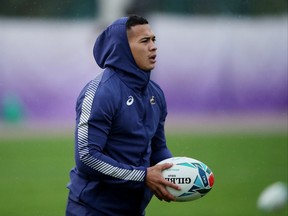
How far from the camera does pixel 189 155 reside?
14.5 metres

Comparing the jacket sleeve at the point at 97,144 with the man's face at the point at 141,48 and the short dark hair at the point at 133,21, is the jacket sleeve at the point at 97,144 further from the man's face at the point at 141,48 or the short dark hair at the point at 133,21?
the short dark hair at the point at 133,21

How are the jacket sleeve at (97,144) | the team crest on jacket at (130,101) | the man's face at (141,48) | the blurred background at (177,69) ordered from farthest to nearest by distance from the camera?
the blurred background at (177,69), the man's face at (141,48), the team crest on jacket at (130,101), the jacket sleeve at (97,144)

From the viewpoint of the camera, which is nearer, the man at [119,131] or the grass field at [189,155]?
the man at [119,131]

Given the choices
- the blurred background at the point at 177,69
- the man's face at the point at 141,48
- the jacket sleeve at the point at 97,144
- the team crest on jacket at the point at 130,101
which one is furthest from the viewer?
the blurred background at the point at 177,69

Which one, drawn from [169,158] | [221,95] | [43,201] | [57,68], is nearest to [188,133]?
[221,95]

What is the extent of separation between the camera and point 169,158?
5.96 metres

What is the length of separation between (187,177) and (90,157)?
2.32 ft

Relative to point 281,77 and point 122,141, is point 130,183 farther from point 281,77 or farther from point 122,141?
point 281,77

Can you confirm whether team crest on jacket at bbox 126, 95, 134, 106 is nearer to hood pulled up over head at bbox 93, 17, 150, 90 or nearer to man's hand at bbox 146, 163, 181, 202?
hood pulled up over head at bbox 93, 17, 150, 90

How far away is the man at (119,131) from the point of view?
5.47 meters

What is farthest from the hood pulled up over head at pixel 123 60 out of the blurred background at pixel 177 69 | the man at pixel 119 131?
the blurred background at pixel 177 69

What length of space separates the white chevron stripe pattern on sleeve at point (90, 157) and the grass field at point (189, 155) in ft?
13.5

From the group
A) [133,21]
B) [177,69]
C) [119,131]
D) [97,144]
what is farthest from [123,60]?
[177,69]

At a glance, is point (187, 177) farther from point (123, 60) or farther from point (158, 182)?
point (123, 60)
